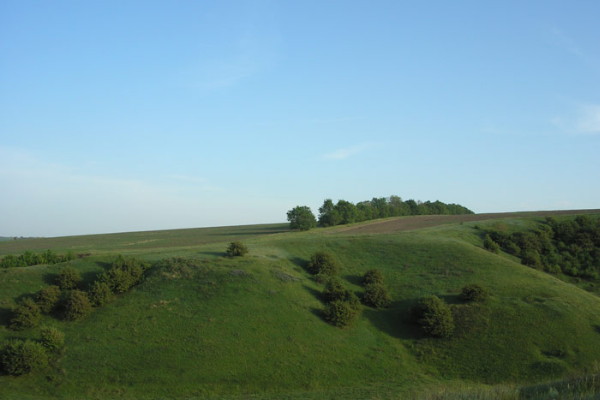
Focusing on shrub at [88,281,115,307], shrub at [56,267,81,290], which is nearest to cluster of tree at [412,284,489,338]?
shrub at [88,281,115,307]

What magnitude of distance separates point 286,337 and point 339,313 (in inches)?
221

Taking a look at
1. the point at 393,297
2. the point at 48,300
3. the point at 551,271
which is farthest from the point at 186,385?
the point at 551,271

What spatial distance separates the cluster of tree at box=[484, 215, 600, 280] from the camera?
193 ft

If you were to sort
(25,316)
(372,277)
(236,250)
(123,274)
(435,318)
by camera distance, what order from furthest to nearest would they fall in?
(236,250)
(372,277)
(123,274)
(435,318)
(25,316)

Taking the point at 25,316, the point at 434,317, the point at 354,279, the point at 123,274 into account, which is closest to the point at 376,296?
the point at 354,279

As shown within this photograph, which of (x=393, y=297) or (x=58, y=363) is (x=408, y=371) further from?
(x=58, y=363)

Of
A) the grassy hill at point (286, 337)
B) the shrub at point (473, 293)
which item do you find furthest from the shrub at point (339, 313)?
the shrub at point (473, 293)

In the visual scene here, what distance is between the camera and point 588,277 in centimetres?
5788

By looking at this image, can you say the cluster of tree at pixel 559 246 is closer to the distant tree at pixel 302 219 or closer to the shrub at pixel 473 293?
the shrub at pixel 473 293

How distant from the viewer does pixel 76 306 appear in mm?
33594

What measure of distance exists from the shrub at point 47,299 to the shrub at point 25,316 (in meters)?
0.69

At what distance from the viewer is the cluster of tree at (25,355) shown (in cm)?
2723

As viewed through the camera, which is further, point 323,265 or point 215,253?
point 215,253

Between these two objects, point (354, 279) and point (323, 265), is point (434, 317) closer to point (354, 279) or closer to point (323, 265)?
point (354, 279)
